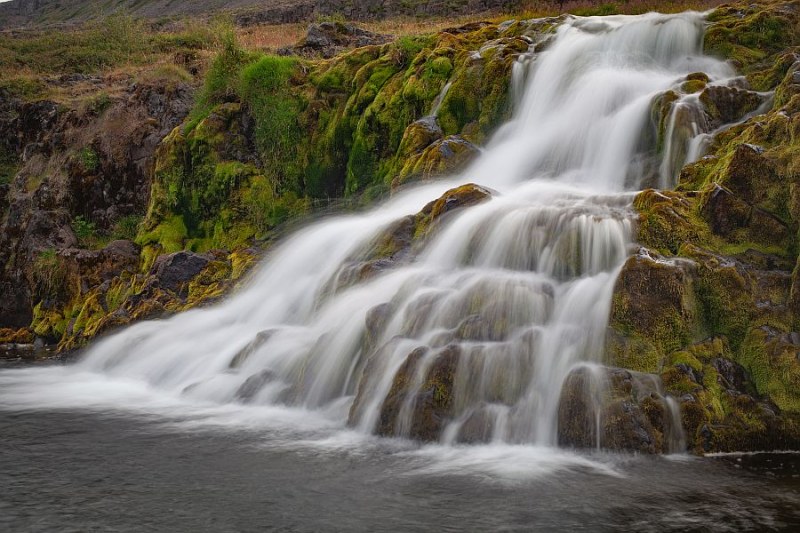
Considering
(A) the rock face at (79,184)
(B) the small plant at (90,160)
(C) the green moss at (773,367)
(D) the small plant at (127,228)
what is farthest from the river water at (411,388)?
(B) the small plant at (90,160)

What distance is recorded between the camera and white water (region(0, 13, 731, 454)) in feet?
24.1

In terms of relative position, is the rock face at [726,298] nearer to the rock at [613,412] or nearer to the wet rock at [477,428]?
the rock at [613,412]

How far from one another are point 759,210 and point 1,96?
100ft

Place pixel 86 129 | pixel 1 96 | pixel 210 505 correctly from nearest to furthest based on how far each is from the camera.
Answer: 1. pixel 210 505
2. pixel 86 129
3. pixel 1 96

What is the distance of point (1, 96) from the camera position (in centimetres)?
2966

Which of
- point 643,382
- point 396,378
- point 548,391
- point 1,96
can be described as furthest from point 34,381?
point 1,96

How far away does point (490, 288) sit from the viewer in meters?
8.13

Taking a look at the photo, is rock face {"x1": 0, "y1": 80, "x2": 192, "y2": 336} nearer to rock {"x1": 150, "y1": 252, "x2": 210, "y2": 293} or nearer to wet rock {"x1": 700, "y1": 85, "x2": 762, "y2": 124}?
rock {"x1": 150, "y1": 252, "x2": 210, "y2": 293}

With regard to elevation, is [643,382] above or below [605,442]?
above

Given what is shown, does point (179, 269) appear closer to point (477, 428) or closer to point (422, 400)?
point (422, 400)

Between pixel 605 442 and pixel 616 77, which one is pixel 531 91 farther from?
pixel 605 442

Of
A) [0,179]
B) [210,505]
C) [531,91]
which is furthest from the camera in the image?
[0,179]

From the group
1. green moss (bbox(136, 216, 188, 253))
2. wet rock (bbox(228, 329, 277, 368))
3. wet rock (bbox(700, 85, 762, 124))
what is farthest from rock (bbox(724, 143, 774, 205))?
green moss (bbox(136, 216, 188, 253))

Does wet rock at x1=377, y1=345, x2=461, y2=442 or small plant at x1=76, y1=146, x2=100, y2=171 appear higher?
small plant at x1=76, y1=146, x2=100, y2=171
